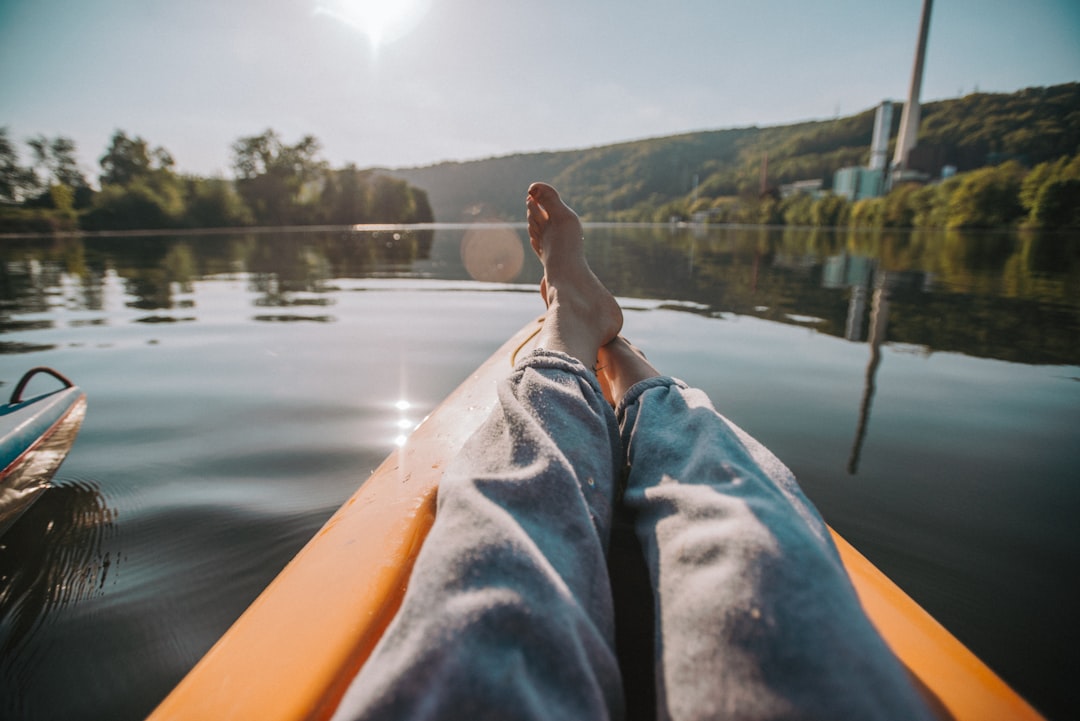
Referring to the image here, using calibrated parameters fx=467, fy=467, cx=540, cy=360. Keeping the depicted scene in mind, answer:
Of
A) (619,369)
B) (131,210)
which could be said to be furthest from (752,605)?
(131,210)

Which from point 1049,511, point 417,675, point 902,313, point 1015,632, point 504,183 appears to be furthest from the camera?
point 504,183

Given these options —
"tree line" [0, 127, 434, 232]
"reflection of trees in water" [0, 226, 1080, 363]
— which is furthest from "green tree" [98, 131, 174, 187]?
"reflection of trees in water" [0, 226, 1080, 363]

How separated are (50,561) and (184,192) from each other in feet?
161

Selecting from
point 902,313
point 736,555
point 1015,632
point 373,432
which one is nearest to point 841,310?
point 902,313

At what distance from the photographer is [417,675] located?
0.45m

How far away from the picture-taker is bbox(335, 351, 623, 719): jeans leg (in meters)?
0.45

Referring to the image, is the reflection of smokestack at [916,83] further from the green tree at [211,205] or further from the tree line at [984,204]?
the green tree at [211,205]

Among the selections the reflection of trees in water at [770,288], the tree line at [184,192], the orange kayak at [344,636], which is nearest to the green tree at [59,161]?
the tree line at [184,192]

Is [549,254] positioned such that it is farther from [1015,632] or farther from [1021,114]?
[1021,114]

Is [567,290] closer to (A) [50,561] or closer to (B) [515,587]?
(B) [515,587]

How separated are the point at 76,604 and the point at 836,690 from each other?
1.61 metres

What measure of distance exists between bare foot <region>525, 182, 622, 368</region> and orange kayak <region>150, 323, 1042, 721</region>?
73 cm

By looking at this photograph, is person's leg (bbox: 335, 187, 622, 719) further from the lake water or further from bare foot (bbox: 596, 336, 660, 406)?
the lake water

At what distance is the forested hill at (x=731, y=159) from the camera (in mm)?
55125
